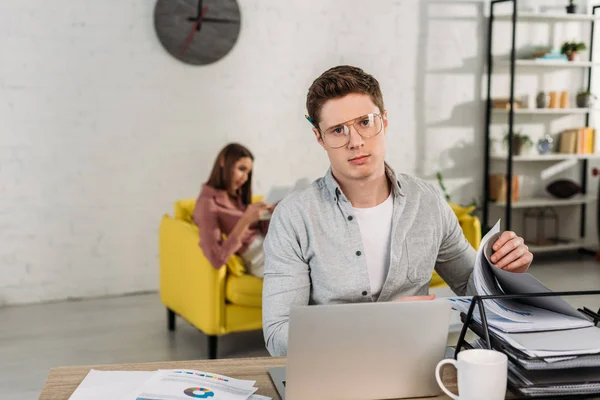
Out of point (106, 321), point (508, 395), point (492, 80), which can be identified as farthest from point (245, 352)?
point (492, 80)

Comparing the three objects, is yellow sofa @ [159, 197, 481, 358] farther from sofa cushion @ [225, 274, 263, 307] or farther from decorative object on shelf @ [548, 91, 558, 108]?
decorative object on shelf @ [548, 91, 558, 108]

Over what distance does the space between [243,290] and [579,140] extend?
3548 mm

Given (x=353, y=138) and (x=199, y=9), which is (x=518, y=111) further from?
→ (x=353, y=138)

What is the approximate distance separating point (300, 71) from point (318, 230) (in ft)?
11.9

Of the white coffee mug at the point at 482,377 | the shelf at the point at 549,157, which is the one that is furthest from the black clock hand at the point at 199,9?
the white coffee mug at the point at 482,377

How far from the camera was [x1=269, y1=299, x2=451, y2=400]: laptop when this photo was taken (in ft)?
3.71

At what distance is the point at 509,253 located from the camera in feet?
4.95

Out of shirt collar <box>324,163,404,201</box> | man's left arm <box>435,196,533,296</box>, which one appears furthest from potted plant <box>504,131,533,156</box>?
shirt collar <box>324,163,404,201</box>

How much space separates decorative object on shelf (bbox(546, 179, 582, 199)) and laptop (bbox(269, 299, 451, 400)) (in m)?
5.07

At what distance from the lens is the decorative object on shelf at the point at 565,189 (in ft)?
19.4

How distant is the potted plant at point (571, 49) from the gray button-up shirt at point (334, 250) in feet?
14.8

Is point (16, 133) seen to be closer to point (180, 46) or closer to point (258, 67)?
point (180, 46)

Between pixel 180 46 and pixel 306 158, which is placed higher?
pixel 180 46

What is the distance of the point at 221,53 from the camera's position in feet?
16.2
